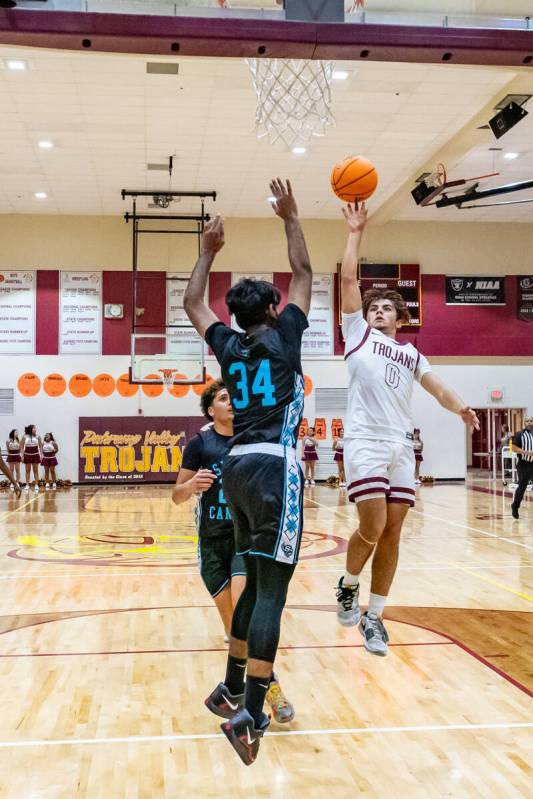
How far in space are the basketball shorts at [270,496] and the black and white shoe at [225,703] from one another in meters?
0.78

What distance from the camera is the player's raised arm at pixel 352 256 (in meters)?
4.48

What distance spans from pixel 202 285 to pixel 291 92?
23.6ft

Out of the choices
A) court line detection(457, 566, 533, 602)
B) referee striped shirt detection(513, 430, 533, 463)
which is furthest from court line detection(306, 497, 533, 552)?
court line detection(457, 566, 533, 602)

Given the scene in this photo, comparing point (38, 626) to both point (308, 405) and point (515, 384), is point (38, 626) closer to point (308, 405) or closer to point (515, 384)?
point (308, 405)

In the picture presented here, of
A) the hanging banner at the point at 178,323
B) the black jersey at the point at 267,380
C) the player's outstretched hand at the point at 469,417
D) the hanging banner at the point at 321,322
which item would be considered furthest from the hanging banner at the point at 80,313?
the black jersey at the point at 267,380

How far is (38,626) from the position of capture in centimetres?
645

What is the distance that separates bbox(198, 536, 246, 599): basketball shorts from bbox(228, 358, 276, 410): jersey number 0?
163cm

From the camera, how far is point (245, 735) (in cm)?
312

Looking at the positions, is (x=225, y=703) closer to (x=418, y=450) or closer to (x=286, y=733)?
(x=286, y=733)

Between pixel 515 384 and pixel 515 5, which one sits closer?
pixel 515 5

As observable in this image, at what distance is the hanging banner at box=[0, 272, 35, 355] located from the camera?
76.3 feet

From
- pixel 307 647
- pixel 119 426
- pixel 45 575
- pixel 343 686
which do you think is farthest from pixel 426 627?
pixel 119 426

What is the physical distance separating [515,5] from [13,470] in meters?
18.5

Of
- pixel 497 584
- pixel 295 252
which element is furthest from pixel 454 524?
pixel 295 252
